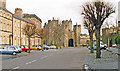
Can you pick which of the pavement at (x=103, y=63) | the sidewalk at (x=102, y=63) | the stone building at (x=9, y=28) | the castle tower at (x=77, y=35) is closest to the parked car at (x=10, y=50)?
the stone building at (x=9, y=28)

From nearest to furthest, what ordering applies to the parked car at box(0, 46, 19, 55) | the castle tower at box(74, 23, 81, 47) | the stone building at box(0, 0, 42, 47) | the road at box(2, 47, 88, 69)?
the road at box(2, 47, 88, 69), the parked car at box(0, 46, 19, 55), the stone building at box(0, 0, 42, 47), the castle tower at box(74, 23, 81, 47)

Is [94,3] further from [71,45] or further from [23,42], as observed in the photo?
[71,45]

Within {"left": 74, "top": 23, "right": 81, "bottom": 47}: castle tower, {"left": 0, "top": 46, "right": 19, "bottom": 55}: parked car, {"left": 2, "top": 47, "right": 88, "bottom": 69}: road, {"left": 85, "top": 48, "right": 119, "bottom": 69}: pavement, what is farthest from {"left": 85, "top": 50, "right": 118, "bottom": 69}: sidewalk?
{"left": 74, "top": 23, "right": 81, "bottom": 47}: castle tower

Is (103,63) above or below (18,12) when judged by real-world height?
below

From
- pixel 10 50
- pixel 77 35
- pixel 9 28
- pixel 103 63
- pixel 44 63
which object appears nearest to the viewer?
pixel 103 63

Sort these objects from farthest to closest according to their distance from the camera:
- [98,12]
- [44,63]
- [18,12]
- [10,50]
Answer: [18,12] < [10,50] < [98,12] < [44,63]

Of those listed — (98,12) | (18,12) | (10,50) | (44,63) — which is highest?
(18,12)

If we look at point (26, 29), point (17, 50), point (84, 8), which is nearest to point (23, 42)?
point (26, 29)

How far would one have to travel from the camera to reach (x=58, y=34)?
265ft

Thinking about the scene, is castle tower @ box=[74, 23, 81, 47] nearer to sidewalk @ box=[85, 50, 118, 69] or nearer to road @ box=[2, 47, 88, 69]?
road @ box=[2, 47, 88, 69]

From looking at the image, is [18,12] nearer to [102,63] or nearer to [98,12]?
[98,12]

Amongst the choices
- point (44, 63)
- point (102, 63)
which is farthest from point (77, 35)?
point (102, 63)

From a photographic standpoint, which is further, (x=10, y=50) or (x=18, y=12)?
(x=18, y=12)

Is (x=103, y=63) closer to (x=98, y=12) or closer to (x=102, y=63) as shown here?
(x=102, y=63)
